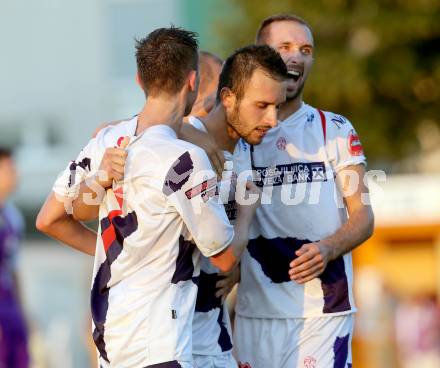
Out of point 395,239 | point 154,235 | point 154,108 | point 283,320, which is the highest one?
point 154,108

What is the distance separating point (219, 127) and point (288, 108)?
80cm

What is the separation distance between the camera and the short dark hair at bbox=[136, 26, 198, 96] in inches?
208

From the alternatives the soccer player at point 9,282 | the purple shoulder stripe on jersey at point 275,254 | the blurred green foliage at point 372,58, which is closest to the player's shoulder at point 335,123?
the purple shoulder stripe on jersey at point 275,254

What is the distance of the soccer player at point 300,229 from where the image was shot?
6.41 meters

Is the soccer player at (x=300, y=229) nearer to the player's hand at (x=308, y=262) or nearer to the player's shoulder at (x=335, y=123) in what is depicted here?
the player's shoulder at (x=335, y=123)

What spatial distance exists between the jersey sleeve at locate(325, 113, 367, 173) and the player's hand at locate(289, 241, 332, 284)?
1.94 feet

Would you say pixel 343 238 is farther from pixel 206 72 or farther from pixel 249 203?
pixel 206 72

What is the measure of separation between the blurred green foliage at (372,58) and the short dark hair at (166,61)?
1372cm

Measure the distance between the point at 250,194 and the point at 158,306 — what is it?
78 centimetres

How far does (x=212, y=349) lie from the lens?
564 cm

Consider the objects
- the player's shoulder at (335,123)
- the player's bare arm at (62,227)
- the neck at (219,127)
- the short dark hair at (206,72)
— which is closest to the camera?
the player's bare arm at (62,227)

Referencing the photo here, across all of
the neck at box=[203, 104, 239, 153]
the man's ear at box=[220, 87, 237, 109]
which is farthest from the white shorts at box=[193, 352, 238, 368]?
the man's ear at box=[220, 87, 237, 109]

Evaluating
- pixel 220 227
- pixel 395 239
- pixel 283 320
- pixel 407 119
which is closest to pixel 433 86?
pixel 407 119

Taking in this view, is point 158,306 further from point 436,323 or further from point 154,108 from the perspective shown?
A: point 436,323
